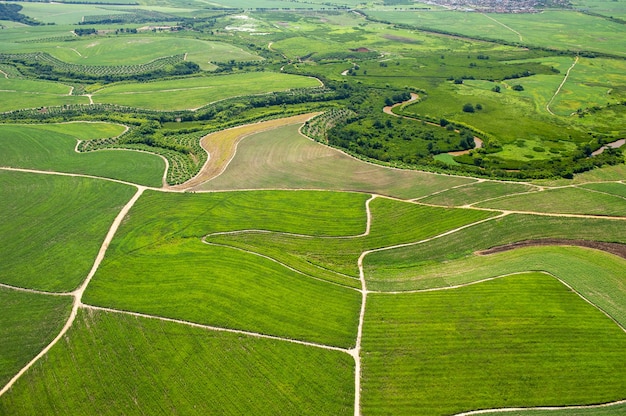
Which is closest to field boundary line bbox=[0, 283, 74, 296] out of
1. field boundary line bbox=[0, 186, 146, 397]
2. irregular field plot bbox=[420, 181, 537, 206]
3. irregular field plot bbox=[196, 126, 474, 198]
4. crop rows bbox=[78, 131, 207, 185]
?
field boundary line bbox=[0, 186, 146, 397]

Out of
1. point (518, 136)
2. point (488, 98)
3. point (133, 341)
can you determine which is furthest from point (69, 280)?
point (488, 98)

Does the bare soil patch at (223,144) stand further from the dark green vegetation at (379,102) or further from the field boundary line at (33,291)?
the field boundary line at (33,291)

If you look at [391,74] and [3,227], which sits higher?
[391,74]

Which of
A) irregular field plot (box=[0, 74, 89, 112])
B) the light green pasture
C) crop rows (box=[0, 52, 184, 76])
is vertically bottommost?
the light green pasture

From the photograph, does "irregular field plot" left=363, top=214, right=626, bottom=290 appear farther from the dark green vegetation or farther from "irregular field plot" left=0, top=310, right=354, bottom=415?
the dark green vegetation

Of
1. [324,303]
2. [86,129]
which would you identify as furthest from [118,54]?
[324,303]

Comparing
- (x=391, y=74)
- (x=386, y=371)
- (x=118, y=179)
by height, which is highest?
(x=391, y=74)

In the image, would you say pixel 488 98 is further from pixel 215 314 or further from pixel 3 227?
pixel 3 227
